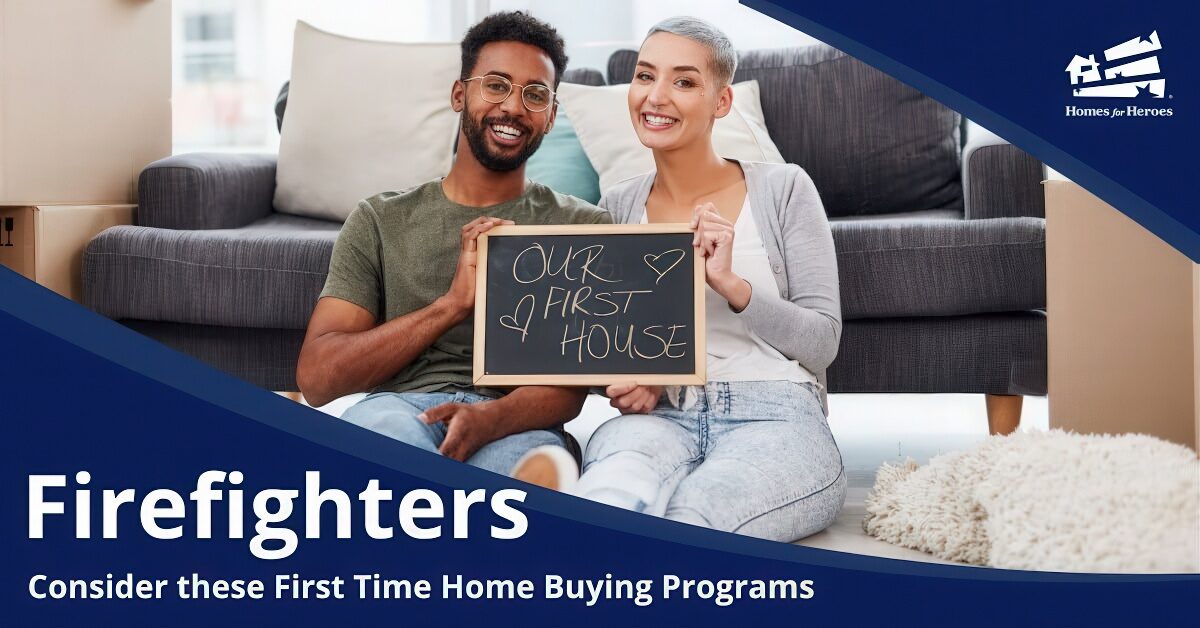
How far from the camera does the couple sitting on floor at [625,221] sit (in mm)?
1164

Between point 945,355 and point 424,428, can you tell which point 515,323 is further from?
point 945,355

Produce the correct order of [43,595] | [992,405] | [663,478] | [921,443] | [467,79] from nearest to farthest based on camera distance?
[43,595] < [663,478] < [467,79] < [992,405] < [921,443]

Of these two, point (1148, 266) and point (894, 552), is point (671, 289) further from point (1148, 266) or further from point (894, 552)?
point (1148, 266)

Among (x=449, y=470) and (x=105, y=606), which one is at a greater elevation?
(x=449, y=470)

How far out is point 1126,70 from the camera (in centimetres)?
98

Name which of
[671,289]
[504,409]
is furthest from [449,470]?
[671,289]

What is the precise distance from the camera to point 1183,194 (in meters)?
0.98

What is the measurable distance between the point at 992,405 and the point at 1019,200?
0.35 meters

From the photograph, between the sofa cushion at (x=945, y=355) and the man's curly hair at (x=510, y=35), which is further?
the sofa cushion at (x=945, y=355)

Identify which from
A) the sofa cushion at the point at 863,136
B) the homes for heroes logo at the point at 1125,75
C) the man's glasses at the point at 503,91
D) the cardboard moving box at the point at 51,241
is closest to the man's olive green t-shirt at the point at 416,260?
the man's glasses at the point at 503,91

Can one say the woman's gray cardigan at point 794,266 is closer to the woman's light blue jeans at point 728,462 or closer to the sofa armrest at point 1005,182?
the woman's light blue jeans at point 728,462

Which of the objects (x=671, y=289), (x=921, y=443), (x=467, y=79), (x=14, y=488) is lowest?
(x=921, y=443)

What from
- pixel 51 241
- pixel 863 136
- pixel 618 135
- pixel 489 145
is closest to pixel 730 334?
pixel 489 145

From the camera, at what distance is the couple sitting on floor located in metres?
1.16
